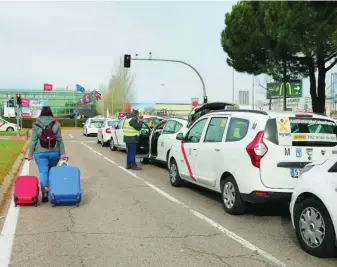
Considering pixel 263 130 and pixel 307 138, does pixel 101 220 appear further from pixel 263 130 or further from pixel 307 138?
pixel 307 138

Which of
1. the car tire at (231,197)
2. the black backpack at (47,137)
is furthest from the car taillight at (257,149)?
the black backpack at (47,137)

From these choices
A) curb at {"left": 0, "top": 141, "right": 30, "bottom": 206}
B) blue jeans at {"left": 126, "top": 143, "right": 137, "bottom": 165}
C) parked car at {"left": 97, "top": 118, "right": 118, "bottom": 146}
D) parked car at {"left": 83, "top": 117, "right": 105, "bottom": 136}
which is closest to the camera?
curb at {"left": 0, "top": 141, "right": 30, "bottom": 206}

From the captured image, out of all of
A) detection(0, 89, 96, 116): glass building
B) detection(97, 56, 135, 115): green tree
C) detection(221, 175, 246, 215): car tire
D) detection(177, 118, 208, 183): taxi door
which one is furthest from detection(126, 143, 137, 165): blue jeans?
detection(0, 89, 96, 116): glass building

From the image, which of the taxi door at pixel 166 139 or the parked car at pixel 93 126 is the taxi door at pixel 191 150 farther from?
the parked car at pixel 93 126

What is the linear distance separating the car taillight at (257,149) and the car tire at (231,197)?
25.0 inches

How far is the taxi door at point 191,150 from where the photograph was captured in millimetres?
8531

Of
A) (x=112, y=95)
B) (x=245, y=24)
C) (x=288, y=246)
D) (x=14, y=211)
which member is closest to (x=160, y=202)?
(x=14, y=211)

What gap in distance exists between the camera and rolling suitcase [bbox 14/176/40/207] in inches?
293

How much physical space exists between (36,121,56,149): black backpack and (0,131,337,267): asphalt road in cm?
109

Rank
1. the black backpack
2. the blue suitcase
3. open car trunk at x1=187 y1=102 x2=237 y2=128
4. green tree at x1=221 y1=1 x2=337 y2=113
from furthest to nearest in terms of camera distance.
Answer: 1. green tree at x1=221 y1=1 x2=337 y2=113
2. open car trunk at x1=187 y1=102 x2=237 y2=128
3. the black backpack
4. the blue suitcase

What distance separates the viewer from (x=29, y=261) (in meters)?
4.77

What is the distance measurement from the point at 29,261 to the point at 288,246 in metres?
3.14

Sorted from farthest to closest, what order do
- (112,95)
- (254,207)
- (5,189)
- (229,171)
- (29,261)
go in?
(112,95) < (5,189) < (254,207) < (229,171) < (29,261)

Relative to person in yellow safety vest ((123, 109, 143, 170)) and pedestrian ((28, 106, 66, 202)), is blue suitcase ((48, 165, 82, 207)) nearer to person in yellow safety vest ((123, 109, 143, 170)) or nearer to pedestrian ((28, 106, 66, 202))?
pedestrian ((28, 106, 66, 202))
